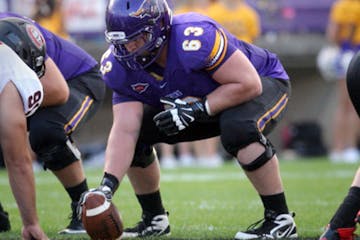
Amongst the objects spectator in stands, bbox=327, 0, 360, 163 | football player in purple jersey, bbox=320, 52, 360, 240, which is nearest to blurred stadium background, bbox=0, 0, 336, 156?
spectator in stands, bbox=327, 0, 360, 163

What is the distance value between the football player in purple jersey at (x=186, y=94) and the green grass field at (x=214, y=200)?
0.42 m

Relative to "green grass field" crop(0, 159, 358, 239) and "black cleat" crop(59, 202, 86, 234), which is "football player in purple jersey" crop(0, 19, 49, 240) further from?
"black cleat" crop(59, 202, 86, 234)

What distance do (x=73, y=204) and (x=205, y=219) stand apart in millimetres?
900

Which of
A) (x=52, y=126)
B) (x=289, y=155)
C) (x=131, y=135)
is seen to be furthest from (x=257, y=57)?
(x=289, y=155)

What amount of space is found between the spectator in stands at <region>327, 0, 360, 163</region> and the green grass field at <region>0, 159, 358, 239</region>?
23.5 inches

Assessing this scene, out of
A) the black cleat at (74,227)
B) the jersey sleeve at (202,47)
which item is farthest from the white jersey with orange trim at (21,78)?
the black cleat at (74,227)

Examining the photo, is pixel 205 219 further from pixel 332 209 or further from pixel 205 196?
pixel 205 196

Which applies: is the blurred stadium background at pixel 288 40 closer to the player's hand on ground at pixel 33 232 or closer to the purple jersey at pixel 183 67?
the purple jersey at pixel 183 67

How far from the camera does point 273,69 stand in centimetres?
468

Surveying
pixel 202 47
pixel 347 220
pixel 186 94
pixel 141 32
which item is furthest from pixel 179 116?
pixel 347 220

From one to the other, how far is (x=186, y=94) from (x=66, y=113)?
791mm

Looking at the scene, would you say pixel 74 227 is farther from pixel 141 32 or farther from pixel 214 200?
pixel 214 200

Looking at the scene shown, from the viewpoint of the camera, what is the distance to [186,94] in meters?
4.39

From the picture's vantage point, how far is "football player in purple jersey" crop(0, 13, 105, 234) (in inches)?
180
